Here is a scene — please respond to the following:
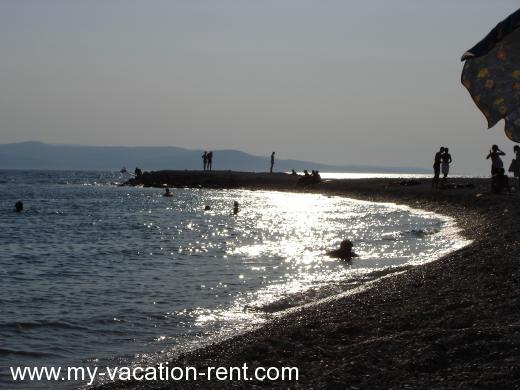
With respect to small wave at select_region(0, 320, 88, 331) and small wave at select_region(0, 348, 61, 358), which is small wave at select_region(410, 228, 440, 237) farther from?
small wave at select_region(0, 348, 61, 358)

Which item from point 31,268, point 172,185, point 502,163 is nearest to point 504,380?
point 31,268

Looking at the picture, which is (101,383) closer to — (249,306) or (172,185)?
(249,306)

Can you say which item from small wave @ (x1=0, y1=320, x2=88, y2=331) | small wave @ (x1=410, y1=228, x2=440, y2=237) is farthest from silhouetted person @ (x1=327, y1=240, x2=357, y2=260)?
small wave @ (x1=0, y1=320, x2=88, y2=331)

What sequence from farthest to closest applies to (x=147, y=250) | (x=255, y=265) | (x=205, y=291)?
(x=147, y=250)
(x=255, y=265)
(x=205, y=291)

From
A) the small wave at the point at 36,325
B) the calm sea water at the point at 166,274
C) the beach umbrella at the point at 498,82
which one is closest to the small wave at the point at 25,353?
the calm sea water at the point at 166,274

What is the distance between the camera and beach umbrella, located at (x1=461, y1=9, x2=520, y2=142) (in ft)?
27.6

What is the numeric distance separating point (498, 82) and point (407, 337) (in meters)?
3.52

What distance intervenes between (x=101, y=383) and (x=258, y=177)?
283 ft

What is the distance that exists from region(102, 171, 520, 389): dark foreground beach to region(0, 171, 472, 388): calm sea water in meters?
1.76

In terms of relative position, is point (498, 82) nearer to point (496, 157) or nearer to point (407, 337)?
point (407, 337)

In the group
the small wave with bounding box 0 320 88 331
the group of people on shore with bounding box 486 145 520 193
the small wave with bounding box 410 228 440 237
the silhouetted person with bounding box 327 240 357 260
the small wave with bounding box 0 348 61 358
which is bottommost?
the small wave with bounding box 0 348 61 358

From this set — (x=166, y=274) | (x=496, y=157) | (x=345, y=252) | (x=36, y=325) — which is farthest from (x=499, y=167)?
(x=36, y=325)

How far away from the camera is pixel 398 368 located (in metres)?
8.48

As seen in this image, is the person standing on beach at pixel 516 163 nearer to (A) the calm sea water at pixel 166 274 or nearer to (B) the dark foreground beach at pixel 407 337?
(A) the calm sea water at pixel 166 274
